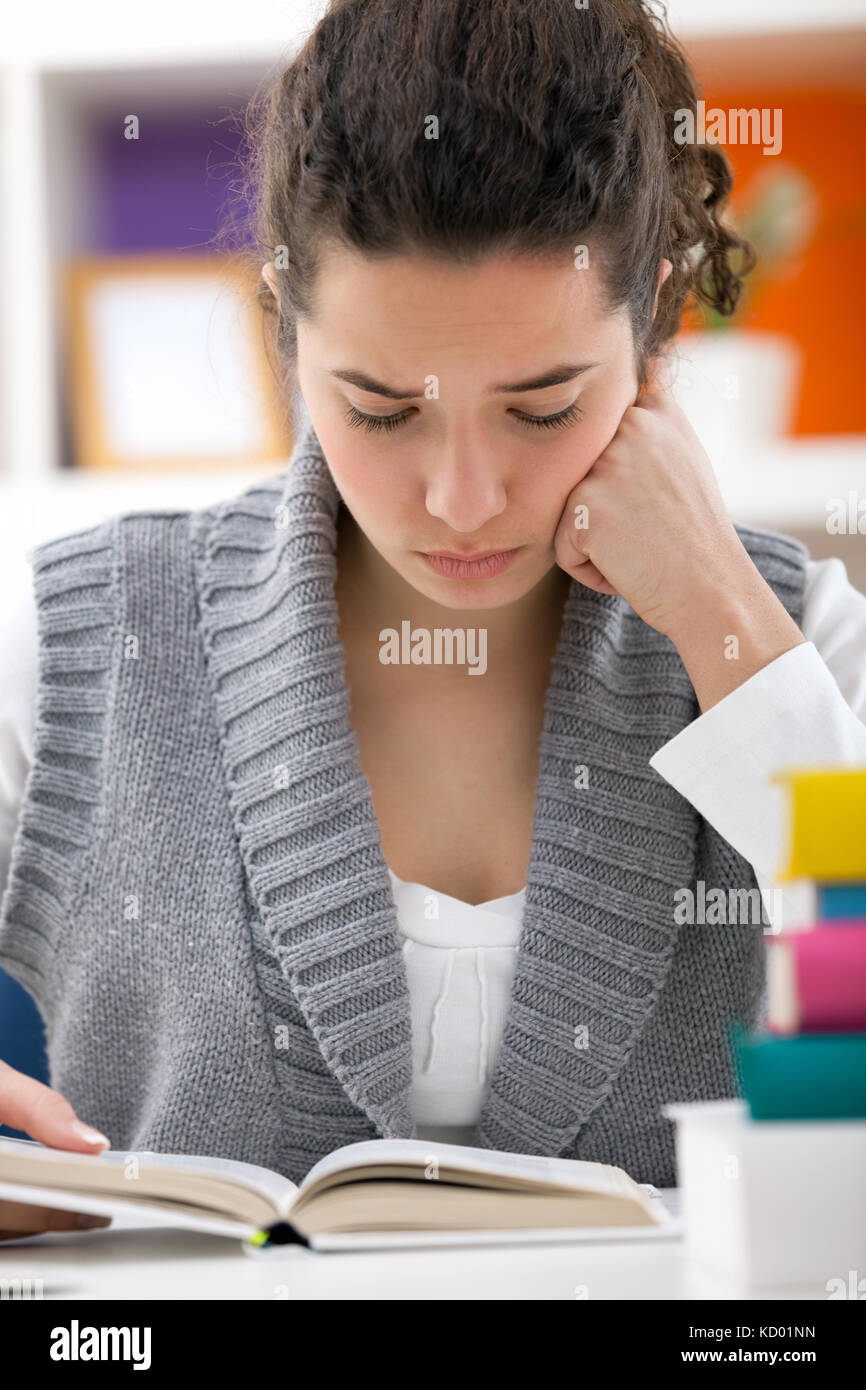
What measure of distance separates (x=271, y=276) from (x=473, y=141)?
25cm

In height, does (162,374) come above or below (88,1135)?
above

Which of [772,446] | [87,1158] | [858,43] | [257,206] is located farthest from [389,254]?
[858,43]

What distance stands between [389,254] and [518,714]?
446mm

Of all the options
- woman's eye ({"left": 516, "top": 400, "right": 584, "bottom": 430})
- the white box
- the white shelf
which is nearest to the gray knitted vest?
woman's eye ({"left": 516, "top": 400, "right": 584, "bottom": 430})

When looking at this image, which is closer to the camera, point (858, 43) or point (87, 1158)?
point (87, 1158)

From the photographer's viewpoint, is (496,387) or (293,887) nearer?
(496,387)

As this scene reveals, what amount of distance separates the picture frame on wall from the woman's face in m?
1.02

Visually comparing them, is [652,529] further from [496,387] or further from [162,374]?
[162,374]

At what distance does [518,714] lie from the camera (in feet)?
3.97

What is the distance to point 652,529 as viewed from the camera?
1021mm

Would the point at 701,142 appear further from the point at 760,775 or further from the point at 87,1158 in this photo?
the point at 87,1158

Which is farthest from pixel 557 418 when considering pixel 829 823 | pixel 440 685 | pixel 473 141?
pixel 829 823

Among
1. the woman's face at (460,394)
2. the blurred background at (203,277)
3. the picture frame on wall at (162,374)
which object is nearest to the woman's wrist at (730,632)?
the woman's face at (460,394)

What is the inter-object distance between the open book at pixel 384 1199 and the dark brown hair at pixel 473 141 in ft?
1.82
